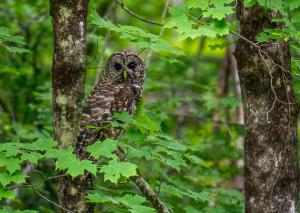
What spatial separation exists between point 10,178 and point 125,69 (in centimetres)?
241

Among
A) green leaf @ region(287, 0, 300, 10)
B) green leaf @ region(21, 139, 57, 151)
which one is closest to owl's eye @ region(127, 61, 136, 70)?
green leaf @ region(21, 139, 57, 151)

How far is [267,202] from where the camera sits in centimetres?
474

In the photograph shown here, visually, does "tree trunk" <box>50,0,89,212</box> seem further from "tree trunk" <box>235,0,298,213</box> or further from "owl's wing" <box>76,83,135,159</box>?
"tree trunk" <box>235,0,298,213</box>

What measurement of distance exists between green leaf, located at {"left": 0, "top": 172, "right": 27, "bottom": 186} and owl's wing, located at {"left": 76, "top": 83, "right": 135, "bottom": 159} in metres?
1.07

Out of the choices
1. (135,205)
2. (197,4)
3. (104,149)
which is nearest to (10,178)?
(104,149)

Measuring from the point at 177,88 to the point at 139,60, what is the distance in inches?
104

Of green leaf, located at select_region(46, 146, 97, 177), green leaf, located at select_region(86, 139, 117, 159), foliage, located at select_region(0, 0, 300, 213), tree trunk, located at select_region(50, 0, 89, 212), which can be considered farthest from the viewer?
tree trunk, located at select_region(50, 0, 89, 212)

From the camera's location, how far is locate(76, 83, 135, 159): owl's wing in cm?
511

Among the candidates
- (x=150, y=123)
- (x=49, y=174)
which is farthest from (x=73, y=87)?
(x=49, y=174)

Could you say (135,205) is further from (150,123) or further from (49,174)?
(49,174)

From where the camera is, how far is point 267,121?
15.5ft

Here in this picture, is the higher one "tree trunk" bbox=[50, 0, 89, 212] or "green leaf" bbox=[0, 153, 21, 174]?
"tree trunk" bbox=[50, 0, 89, 212]

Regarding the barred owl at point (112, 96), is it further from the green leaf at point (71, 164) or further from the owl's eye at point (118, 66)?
the green leaf at point (71, 164)

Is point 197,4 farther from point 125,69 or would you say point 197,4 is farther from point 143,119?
point 125,69
